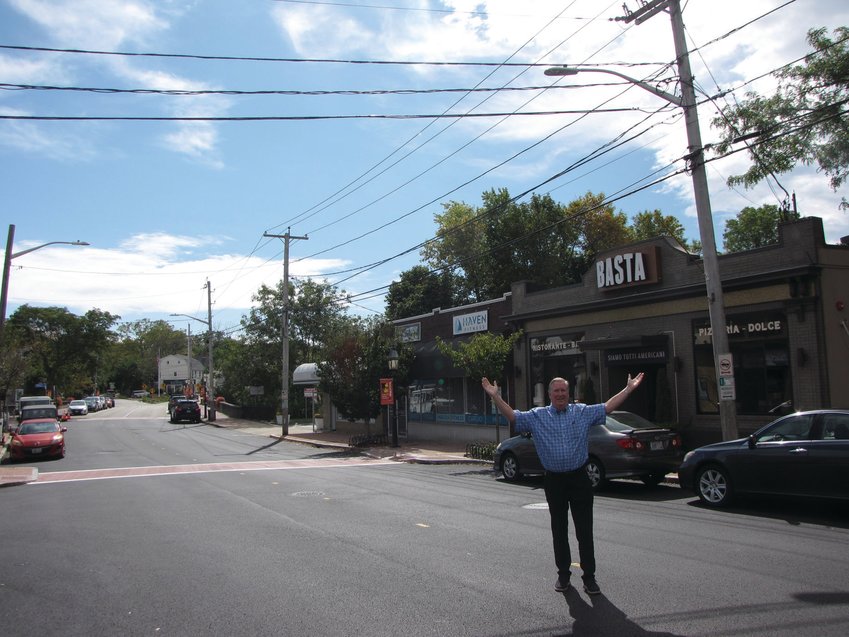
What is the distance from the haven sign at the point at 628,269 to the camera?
18.3m

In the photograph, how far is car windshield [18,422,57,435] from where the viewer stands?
22.0 metres

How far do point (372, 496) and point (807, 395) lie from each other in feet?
31.7

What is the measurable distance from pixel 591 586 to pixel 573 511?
0.62 metres

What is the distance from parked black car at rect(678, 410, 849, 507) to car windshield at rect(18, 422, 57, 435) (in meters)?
20.4

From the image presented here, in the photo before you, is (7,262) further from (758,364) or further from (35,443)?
(758,364)

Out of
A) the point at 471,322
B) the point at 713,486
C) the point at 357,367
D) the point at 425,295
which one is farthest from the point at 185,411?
the point at 713,486

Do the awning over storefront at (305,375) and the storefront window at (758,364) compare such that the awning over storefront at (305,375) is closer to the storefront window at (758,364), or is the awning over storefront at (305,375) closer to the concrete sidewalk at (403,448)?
the concrete sidewalk at (403,448)

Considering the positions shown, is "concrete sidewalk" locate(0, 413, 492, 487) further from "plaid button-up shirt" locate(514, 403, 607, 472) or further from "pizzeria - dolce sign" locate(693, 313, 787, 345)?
"plaid button-up shirt" locate(514, 403, 607, 472)

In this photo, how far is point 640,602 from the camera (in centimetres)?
539

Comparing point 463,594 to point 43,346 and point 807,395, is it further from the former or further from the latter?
point 43,346

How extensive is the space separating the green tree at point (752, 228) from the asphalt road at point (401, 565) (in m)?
34.6

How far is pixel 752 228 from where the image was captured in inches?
1666

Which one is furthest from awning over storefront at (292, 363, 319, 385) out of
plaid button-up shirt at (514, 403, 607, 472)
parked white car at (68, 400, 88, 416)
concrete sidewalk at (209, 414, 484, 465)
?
plaid button-up shirt at (514, 403, 607, 472)

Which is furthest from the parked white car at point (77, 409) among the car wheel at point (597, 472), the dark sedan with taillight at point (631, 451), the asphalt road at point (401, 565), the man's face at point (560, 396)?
the man's face at point (560, 396)
